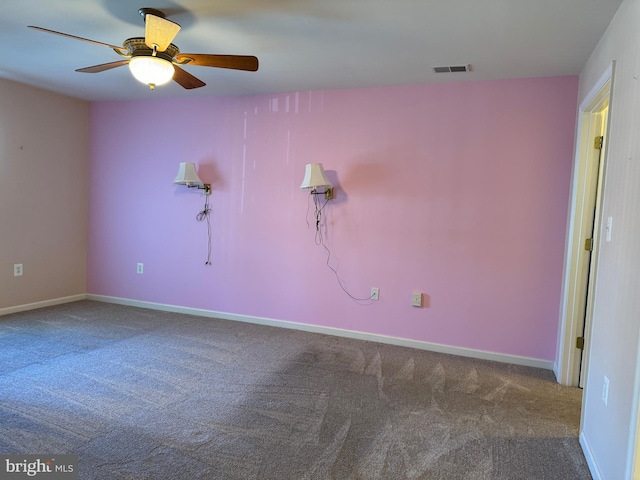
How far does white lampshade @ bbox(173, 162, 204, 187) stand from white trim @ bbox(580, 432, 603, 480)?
12.2 ft

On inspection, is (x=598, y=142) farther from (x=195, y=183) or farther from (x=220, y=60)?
(x=195, y=183)

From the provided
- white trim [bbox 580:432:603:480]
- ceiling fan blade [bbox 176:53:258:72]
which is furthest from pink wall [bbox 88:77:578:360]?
ceiling fan blade [bbox 176:53:258:72]

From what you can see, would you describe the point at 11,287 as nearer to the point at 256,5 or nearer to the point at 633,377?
the point at 256,5

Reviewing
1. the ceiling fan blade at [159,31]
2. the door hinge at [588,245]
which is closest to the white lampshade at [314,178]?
the ceiling fan blade at [159,31]

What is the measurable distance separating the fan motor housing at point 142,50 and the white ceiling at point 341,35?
22cm

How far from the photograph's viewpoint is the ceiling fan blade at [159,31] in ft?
6.37

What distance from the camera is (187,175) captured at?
4.06 metres

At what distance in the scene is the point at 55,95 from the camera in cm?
435

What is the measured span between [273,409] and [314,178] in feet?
6.47

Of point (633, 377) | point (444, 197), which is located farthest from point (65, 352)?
point (633, 377)

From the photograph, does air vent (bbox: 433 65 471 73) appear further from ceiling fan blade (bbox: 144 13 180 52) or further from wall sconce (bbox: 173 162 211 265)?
wall sconce (bbox: 173 162 211 265)

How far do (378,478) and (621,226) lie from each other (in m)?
1.56

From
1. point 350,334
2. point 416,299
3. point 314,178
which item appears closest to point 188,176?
point 314,178

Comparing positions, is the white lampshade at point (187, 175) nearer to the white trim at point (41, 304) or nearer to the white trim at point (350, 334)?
the white trim at point (350, 334)
